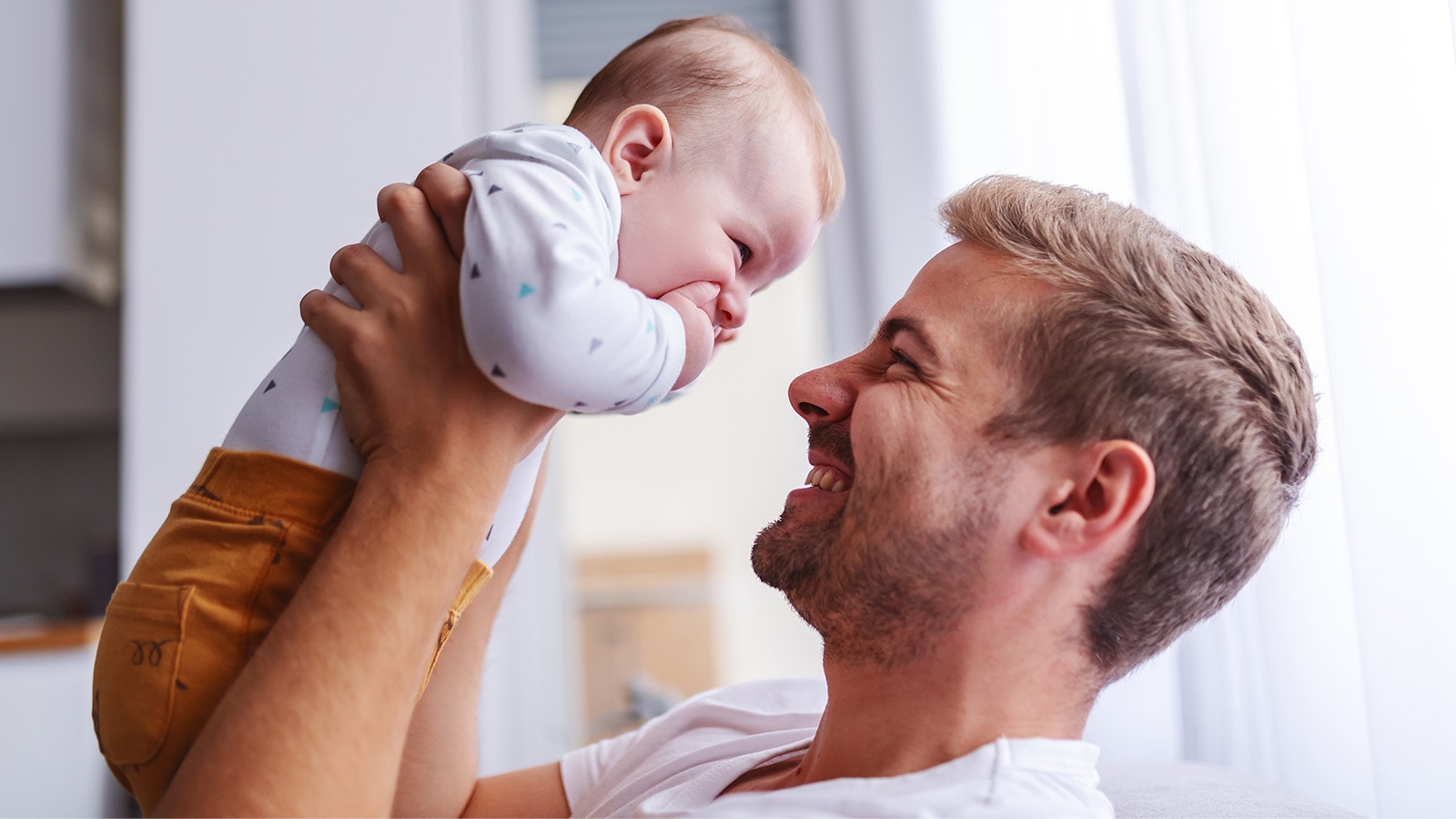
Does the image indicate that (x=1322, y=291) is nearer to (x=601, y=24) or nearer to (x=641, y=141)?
(x=641, y=141)

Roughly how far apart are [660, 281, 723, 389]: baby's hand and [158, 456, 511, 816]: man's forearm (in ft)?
0.93

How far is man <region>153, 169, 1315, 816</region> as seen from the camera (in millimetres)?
910

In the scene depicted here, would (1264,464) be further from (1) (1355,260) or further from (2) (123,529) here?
(2) (123,529)

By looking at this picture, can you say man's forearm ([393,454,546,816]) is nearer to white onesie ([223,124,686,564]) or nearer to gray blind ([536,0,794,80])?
white onesie ([223,124,686,564])

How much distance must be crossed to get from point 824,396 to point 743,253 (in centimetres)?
21

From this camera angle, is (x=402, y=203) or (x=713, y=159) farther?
(x=713, y=159)

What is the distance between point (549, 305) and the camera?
0.85 meters

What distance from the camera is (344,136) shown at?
2.63 m

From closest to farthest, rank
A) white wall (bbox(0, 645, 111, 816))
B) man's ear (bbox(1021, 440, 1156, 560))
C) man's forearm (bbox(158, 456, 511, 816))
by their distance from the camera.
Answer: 1. man's forearm (bbox(158, 456, 511, 816))
2. man's ear (bbox(1021, 440, 1156, 560))
3. white wall (bbox(0, 645, 111, 816))

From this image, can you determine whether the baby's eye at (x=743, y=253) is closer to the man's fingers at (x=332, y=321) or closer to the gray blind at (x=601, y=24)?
the man's fingers at (x=332, y=321)

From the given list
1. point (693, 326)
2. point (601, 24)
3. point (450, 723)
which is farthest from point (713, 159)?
A: point (601, 24)

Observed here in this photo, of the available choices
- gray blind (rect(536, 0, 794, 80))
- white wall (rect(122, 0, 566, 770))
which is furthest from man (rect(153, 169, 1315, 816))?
gray blind (rect(536, 0, 794, 80))

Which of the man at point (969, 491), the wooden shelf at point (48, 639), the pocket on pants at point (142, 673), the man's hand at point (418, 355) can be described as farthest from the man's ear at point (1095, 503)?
the wooden shelf at point (48, 639)

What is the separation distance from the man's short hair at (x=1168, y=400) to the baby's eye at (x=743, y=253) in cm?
32
